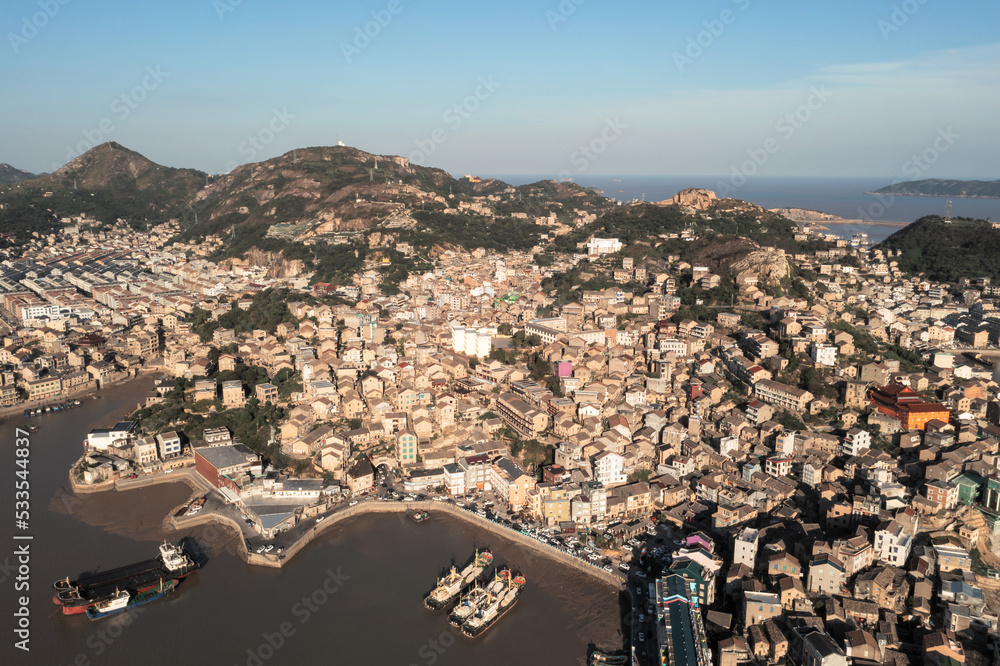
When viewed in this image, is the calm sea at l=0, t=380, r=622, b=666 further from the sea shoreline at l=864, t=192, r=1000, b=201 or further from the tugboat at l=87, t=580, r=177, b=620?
the sea shoreline at l=864, t=192, r=1000, b=201

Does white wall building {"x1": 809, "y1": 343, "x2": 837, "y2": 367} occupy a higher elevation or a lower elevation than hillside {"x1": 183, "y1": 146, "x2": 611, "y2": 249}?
lower

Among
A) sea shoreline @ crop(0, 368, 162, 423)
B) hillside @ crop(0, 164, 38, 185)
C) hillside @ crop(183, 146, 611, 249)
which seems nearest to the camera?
sea shoreline @ crop(0, 368, 162, 423)

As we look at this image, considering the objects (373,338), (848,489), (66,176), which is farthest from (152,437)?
(66,176)

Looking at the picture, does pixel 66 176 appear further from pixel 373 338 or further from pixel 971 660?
pixel 971 660

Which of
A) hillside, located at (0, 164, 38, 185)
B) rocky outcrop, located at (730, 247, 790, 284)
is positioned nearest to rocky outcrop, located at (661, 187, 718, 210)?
rocky outcrop, located at (730, 247, 790, 284)

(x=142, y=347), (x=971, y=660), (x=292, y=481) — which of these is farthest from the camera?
(x=142, y=347)

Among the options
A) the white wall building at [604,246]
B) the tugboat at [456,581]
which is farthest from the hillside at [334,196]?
the tugboat at [456,581]

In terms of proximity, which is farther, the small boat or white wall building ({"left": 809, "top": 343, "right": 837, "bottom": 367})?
white wall building ({"left": 809, "top": 343, "right": 837, "bottom": 367})

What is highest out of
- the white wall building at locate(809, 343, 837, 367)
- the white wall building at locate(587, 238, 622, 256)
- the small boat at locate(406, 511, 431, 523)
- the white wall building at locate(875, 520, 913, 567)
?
the white wall building at locate(587, 238, 622, 256)
